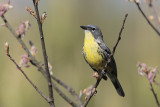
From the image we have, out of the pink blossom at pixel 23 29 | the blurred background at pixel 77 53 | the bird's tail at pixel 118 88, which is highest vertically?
the pink blossom at pixel 23 29

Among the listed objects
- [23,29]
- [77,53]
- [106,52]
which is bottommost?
[77,53]

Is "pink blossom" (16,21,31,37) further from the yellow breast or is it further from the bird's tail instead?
the bird's tail

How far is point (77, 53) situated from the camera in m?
6.46

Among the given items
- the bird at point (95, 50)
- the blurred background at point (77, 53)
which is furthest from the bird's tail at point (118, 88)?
the blurred background at point (77, 53)

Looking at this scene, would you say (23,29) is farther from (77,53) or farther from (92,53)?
(77,53)

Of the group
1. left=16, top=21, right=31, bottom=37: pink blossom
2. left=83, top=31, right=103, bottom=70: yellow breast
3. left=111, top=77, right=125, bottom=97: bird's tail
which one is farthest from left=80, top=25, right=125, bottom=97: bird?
left=16, top=21, right=31, bottom=37: pink blossom

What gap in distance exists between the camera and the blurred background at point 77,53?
5609mm

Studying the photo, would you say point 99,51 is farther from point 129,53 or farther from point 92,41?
point 129,53

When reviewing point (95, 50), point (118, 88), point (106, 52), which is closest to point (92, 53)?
point (95, 50)

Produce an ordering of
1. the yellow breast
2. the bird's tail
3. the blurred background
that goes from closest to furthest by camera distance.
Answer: the yellow breast, the bird's tail, the blurred background

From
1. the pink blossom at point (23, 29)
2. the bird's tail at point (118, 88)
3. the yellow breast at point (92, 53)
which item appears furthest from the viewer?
the bird's tail at point (118, 88)

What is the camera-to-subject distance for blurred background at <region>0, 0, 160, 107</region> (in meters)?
5.61

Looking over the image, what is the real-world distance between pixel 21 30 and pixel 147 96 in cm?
399

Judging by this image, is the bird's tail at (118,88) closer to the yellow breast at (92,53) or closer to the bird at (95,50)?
the bird at (95,50)
